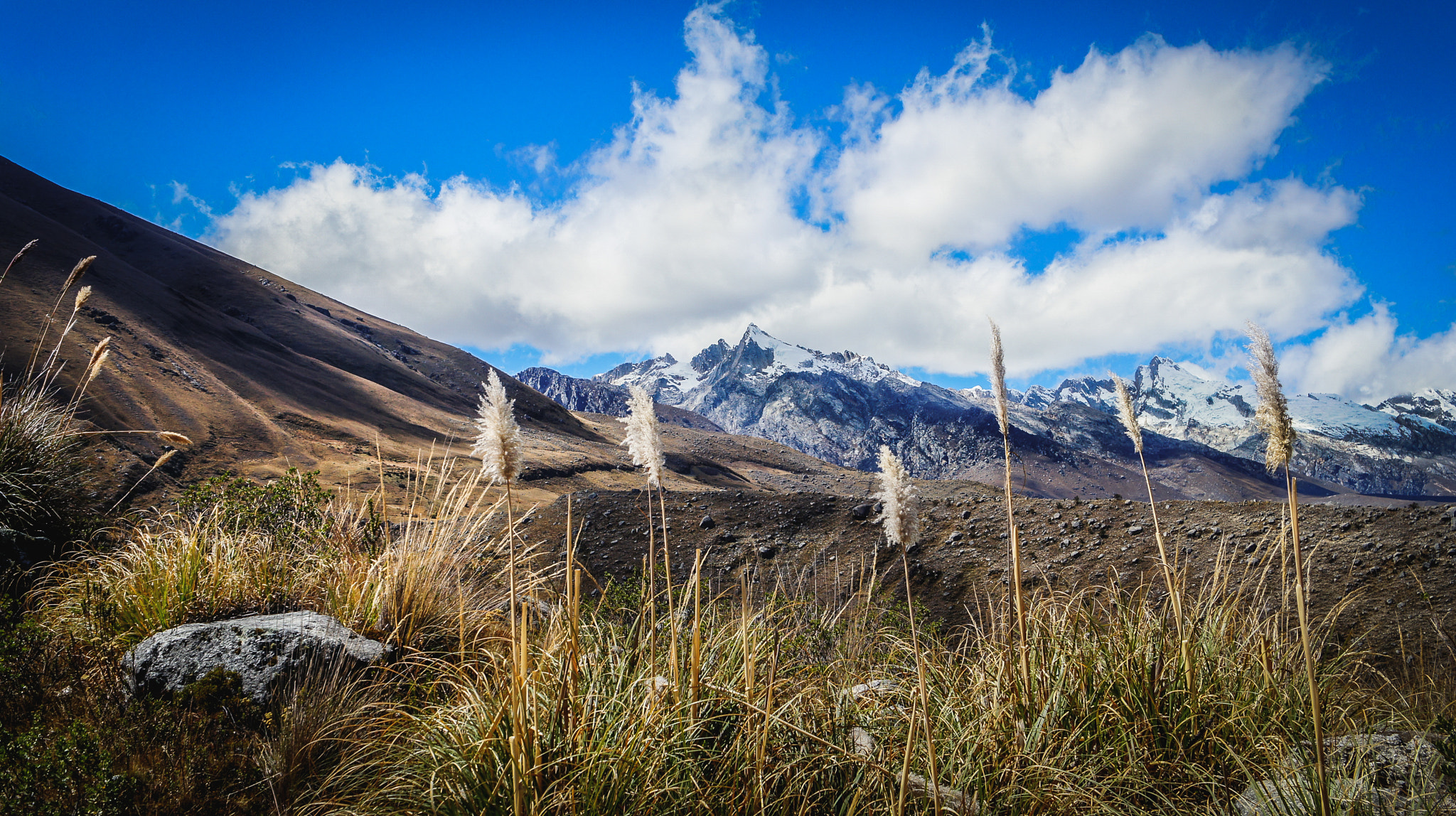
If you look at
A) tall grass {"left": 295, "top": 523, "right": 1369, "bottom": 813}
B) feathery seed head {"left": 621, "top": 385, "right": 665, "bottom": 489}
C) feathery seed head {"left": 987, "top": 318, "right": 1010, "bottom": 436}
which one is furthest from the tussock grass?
feathery seed head {"left": 987, "top": 318, "right": 1010, "bottom": 436}

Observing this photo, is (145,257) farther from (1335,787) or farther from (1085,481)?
(1085,481)

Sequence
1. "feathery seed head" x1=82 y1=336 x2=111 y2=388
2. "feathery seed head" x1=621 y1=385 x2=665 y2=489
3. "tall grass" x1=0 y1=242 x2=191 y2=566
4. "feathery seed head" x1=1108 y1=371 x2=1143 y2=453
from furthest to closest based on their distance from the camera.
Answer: "feathery seed head" x1=82 y1=336 x2=111 y2=388, "tall grass" x1=0 y1=242 x2=191 y2=566, "feathery seed head" x1=1108 y1=371 x2=1143 y2=453, "feathery seed head" x1=621 y1=385 x2=665 y2=489

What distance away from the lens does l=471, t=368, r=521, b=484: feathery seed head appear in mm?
2719

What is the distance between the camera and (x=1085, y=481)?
140000mm

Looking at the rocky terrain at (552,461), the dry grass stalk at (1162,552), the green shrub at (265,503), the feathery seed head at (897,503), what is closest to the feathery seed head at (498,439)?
the rocky terrain at (552,461)

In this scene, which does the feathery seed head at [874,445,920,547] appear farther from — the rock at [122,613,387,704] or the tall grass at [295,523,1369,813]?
the rock at [122,613,387,704]

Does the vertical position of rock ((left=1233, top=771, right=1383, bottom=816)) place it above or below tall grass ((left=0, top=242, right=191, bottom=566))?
above

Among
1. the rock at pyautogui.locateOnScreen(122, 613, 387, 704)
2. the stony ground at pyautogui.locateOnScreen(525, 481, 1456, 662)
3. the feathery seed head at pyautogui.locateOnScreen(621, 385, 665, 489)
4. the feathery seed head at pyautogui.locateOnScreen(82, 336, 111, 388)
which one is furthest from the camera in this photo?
the stony ground at pyautogui.locateOnScreen(525, 481, 1456, 662)

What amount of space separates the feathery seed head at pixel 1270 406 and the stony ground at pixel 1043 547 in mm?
3517

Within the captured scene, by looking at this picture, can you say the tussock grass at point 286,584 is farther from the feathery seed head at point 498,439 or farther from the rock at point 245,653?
the feathery seed head at point 498,439

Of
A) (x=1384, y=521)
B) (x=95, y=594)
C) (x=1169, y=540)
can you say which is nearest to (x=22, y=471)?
(x=95, y=594)

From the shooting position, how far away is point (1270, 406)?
2283 millimetres

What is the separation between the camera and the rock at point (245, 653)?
3404 millimetres

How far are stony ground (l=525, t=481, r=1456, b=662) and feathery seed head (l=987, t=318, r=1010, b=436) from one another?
3317 millimetres
